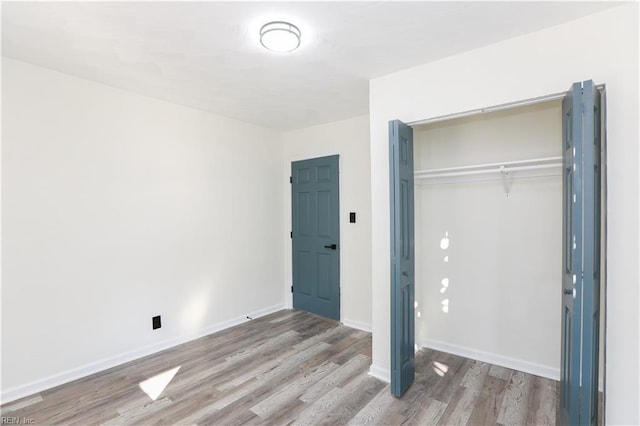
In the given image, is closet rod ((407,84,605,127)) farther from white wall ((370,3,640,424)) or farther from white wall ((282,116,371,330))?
white wall ((282,116,371,330))

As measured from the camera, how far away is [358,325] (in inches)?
154

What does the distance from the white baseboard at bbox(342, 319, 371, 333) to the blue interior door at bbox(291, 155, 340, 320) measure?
5.9 inches

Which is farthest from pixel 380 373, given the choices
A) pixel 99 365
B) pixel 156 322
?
pixel 99 365

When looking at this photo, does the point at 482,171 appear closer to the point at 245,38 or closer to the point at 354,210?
the point at 354,210

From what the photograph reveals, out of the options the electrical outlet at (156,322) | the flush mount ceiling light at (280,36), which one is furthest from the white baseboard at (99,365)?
the flush mount ceiling light at (280,36)

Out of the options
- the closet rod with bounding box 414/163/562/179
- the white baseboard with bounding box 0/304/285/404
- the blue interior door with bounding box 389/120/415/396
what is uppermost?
the closet rod with bounding box 414/163/562/179

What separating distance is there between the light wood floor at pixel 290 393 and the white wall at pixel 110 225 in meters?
0.33

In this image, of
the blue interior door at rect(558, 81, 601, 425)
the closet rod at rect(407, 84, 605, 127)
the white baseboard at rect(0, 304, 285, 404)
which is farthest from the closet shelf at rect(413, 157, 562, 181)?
the white baseboard at rect(0, 304, 285, 404)

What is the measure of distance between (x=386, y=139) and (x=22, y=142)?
2796 millimetres

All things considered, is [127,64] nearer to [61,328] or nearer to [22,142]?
[22,142]

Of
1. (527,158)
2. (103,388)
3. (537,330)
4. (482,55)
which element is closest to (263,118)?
(482,55)

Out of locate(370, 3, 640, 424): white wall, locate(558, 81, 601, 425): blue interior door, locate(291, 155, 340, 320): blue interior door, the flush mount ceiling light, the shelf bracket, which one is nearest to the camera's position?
locate(558, 81, 601, 425): blue interior door

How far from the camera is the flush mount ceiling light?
1.93 metres

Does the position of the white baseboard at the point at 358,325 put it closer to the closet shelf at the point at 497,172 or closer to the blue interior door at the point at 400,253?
the blue interior door at the point at 400,253
